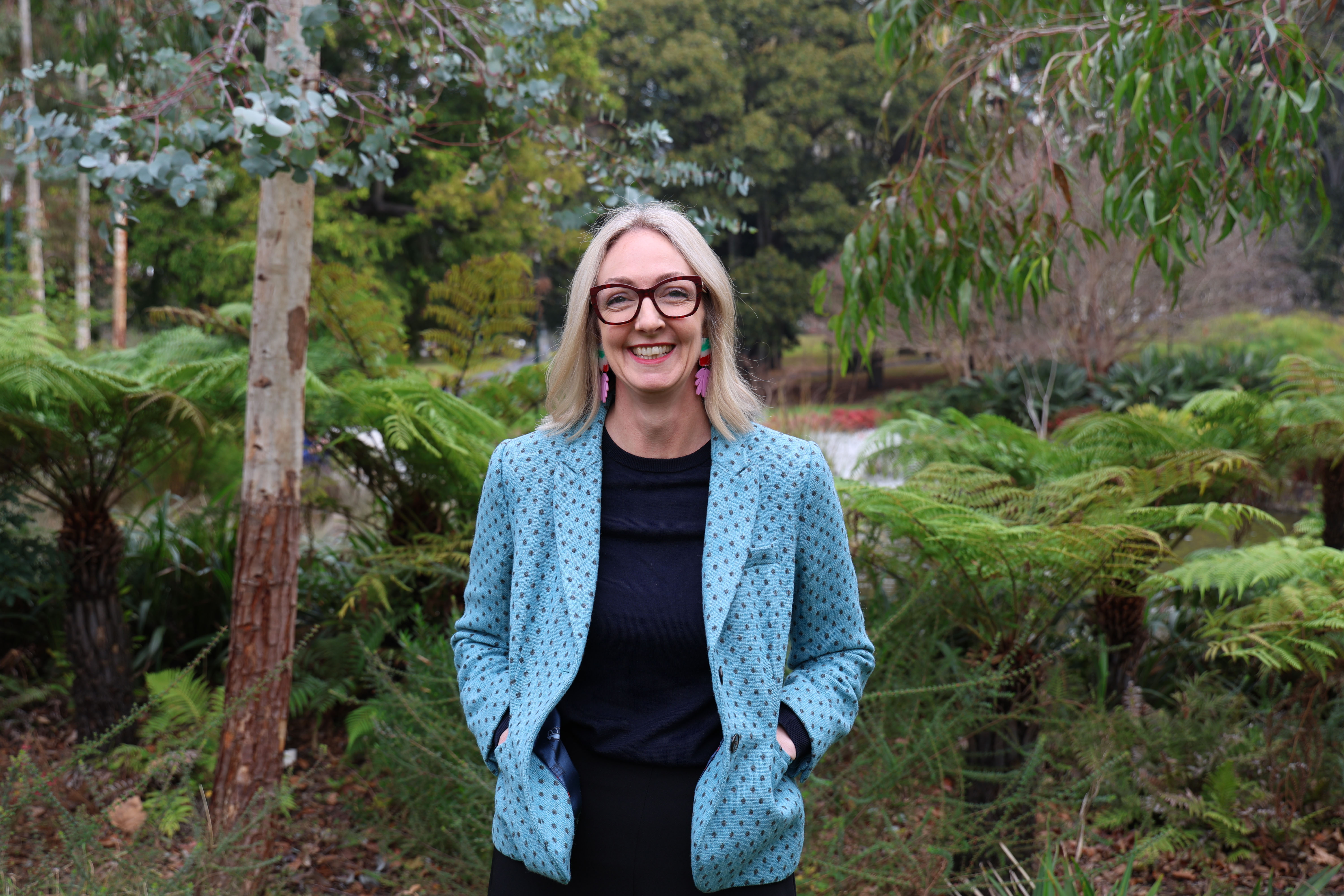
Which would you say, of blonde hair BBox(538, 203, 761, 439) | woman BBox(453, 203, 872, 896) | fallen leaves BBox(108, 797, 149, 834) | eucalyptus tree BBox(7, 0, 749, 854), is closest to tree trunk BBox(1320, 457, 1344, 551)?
eucalyptus tree BBox(7, 0, 749, 854)

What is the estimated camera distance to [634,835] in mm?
1545

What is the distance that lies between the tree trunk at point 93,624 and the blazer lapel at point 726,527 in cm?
357

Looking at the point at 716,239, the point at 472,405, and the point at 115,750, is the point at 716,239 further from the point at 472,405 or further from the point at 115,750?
the point at 115,750

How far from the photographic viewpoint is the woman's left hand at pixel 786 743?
1.55 metres

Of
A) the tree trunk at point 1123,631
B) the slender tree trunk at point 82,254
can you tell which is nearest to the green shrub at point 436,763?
the tree trunk at point 1123,631

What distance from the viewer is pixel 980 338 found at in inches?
723

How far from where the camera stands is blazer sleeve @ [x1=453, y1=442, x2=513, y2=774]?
5.42 ft

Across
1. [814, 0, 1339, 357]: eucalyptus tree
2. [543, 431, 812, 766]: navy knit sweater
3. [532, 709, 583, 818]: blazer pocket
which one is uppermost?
[814, 0, 1339, 357]: eucalyptus tree

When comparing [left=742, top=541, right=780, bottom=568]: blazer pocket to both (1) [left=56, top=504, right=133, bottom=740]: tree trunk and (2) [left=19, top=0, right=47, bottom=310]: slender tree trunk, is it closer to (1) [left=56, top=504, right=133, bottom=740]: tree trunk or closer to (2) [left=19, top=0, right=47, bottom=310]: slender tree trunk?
(1) [left=56, top=504, right=133, bottom=740]: tree trunk

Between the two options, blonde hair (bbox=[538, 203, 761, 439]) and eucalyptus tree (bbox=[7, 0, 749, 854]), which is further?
eucalyptus tree (bbox=[7, 0, 749, 854])

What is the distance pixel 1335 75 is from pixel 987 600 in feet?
6.53

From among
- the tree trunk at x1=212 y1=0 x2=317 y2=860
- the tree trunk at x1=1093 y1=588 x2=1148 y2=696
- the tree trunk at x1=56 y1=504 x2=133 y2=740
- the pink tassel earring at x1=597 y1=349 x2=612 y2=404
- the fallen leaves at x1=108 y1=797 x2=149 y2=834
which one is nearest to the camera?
the pink tassel earring at x1=597 y1=349 x2=612 y2=404

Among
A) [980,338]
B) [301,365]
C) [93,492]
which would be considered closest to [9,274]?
[93,492]

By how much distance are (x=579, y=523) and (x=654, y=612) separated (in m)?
0.20
